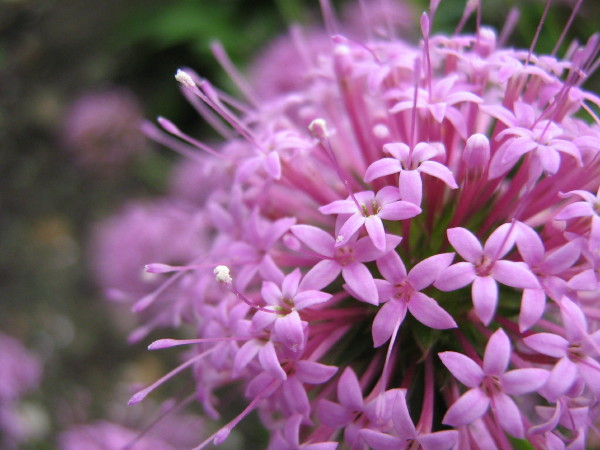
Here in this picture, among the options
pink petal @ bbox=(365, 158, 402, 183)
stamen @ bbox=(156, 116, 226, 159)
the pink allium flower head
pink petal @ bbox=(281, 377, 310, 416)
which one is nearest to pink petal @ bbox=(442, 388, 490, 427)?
pink petal @ bbox=(281, 377, 310, 416)

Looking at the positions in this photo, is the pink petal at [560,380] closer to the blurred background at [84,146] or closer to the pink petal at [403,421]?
the pink petal at [403,421]

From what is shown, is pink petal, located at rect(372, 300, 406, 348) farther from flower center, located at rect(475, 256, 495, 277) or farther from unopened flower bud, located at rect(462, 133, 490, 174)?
unopened flower bud, located at rect(462, 133, 490, 174)

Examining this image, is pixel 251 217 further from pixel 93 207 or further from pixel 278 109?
pixel 93 207

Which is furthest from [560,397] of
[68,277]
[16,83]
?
[68,277]

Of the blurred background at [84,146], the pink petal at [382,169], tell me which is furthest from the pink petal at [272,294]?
the blurred background at [84,146]

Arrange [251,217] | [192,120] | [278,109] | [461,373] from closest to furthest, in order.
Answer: [461,373] < [251,217] < [278,109] < [192,120]

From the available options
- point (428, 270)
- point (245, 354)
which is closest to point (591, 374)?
point (428, 270)
